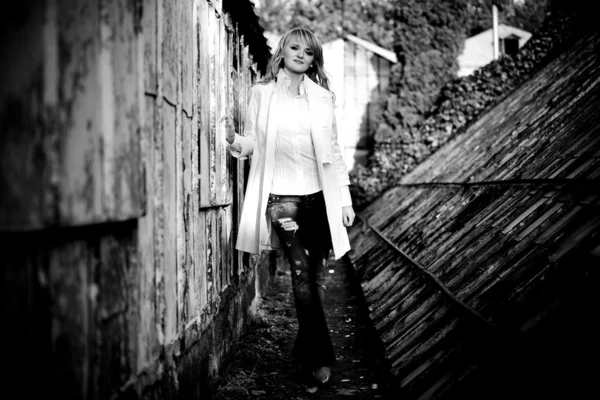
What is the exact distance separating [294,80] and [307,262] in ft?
4.70

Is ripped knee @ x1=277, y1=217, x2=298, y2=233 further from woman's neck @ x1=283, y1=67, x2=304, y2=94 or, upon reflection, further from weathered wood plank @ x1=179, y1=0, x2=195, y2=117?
weathered wood plank @ x1=179, y1=0, x2=195, y2=117

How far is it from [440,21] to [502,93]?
3392 mm

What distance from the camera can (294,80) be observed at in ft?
14.9

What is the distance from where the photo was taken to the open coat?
4289 millimetres

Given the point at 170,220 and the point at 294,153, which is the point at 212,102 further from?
the point at 170,220

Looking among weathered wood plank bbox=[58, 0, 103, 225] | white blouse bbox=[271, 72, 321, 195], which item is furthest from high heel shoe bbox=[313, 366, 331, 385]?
weathered wood plank bbox=[58, 0, 103, 225]

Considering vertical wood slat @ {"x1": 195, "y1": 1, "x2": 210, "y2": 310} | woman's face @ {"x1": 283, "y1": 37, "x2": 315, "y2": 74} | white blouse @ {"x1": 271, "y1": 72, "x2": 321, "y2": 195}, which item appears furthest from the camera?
woman's face @ {"x1": 283, "y1": 37, "x2": 315, "y2": 74}

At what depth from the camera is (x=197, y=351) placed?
347 cm

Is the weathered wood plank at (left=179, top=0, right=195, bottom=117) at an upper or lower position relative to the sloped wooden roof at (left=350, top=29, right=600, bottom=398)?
upper

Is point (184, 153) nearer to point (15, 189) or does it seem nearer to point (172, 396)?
point (172, 396)

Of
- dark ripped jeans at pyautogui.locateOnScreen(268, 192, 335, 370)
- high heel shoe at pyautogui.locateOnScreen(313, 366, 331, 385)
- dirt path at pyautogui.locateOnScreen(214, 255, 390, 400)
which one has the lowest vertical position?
dirt path at pyautogui.locateOnScreen(214, 255, 390, 400)

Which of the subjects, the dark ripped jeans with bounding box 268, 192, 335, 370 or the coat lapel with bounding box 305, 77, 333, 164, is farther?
the coat lapel with bounding box 305, 77, 333, 164

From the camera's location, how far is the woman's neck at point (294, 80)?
454cm

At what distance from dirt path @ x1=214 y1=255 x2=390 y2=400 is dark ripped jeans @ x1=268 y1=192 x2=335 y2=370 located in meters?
0.23
